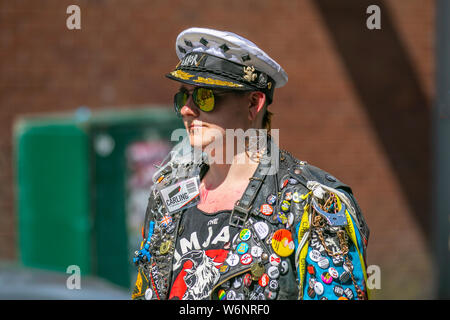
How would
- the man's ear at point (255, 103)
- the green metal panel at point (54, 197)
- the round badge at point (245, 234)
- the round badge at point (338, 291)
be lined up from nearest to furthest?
the round badge at point (338, 291)
the round badge at point (245, 234)
the man's ear at point (255, 103)
the green metal panel at point (54, 197)

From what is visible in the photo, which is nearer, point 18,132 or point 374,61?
point 18,132

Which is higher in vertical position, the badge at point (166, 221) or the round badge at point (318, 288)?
the badge at point (166, 221)

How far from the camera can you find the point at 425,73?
26.2ft

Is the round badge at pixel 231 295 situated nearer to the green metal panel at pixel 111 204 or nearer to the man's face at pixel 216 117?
the man's face at pixel 216 117

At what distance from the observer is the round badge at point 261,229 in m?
2.21

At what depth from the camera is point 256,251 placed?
219 centimetres

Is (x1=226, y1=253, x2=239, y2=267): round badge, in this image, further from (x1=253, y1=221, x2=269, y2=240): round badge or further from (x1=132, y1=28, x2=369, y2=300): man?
(x1=253, y1=221, x2=269, y2=240): round badge

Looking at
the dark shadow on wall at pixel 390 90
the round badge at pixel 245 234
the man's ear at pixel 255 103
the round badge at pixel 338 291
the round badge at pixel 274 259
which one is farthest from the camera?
the dark shadow on wall at pixel 390 90

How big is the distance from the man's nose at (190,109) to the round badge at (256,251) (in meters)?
0.59

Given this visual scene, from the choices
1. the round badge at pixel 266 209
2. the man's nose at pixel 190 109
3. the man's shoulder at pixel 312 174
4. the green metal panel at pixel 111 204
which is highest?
the man's nose at pixel 190 109

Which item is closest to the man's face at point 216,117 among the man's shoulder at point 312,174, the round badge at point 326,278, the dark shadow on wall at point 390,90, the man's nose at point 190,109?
the man's nose at point 190,109

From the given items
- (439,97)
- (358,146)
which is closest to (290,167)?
(439,97)
